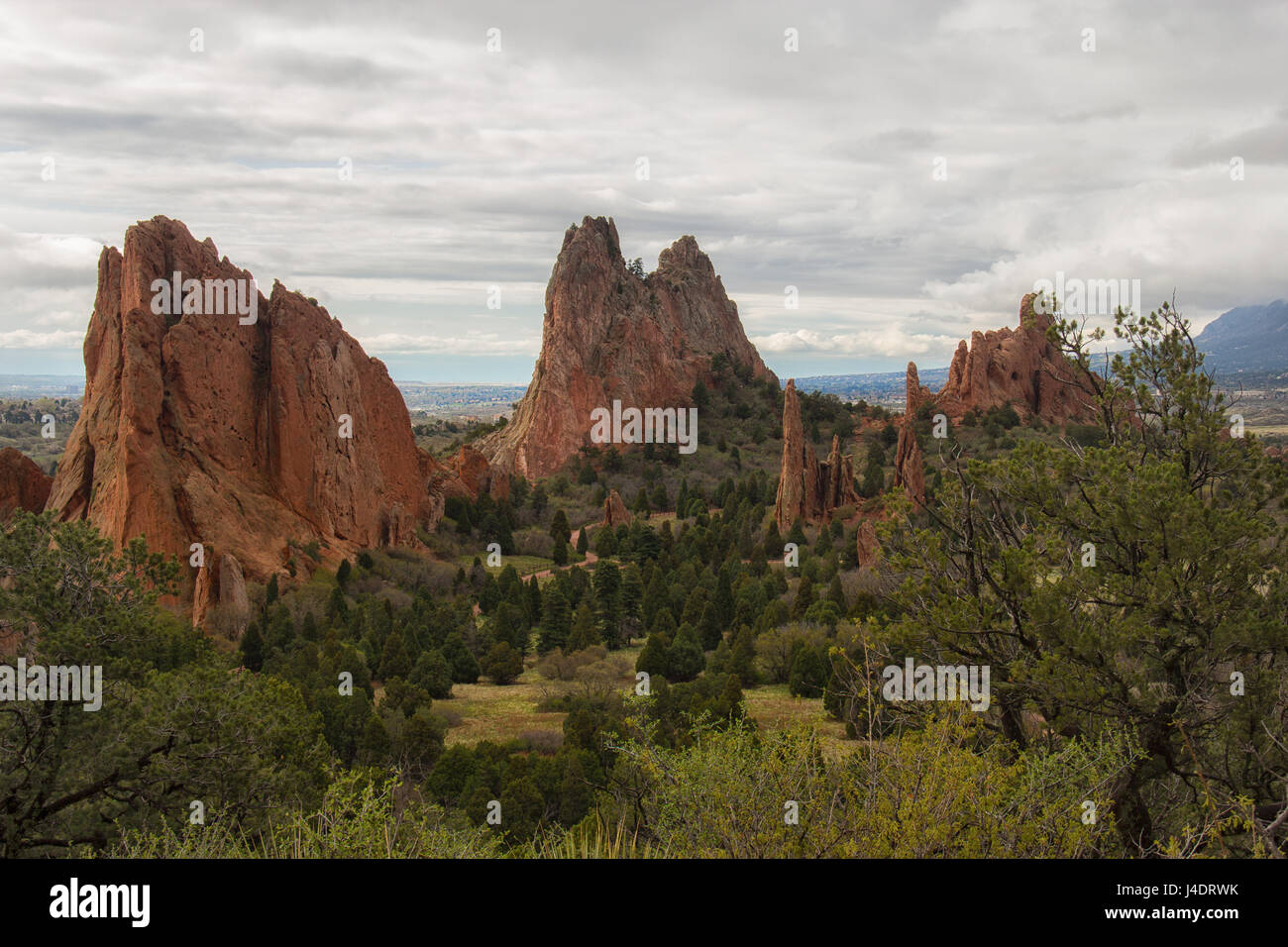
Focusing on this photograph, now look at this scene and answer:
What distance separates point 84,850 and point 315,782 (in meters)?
4.93

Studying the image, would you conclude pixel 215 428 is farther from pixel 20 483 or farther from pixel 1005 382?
pixel 1005 382

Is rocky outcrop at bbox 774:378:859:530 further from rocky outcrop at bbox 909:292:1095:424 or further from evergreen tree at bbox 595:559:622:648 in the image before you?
rocky outcrop at bbox 909:292:1095:424

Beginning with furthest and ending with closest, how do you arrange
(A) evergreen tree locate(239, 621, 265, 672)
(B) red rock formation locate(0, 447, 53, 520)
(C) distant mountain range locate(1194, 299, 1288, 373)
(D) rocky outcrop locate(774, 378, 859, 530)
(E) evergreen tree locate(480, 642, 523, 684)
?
(C) distant mountain range locate(1194, 299, 1288, 373) → (D) rocky outcrop locate(774, 378, 859, 530) → (B) red rock formation locate(0, 447, 53, 520) → (E) evergreen tree locate(480, 642, 523, 684) → (A) evergreen tree locate(239, 621, 265, 672)

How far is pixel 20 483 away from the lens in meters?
42.1

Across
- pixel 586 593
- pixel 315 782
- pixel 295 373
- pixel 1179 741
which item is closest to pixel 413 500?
pixel 295 373

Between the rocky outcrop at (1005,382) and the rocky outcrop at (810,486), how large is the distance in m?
25.0

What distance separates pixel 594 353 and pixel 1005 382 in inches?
1578

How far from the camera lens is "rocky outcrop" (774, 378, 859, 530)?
5975 cm

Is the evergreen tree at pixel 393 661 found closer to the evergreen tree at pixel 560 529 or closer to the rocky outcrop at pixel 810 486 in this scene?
the evergreen tree at pixel 560 529

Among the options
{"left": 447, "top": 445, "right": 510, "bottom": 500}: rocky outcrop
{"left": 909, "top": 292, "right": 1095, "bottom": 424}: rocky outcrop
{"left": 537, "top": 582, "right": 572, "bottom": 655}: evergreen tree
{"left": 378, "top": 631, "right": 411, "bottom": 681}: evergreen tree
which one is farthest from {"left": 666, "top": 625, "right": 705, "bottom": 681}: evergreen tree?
{"left": 909, "top": 292, "right": 1095, "bottom": 424}: rocky outcrop

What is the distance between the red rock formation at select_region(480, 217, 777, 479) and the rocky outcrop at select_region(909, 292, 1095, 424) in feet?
91.0

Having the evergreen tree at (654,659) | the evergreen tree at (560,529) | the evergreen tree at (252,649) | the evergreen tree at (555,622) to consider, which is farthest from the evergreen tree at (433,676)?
the evergreen tree at (560,529)

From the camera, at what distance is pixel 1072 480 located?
13648mm

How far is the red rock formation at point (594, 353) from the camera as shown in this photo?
91.7 meters
